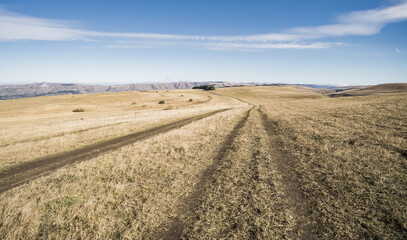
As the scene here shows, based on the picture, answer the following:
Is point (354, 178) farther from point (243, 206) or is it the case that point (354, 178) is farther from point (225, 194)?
point (225, 194)

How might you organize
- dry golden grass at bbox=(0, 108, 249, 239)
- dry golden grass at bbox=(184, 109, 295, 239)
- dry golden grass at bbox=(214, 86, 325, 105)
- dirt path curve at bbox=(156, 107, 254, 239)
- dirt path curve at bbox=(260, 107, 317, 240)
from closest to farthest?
dirt path curve at bbox=(260, 107, 317, 240) < dry golden grass at bbox=(184, 109, 295, 239) < dirt path curve at bbox=(156, 107, 254, 239) < dry golden grass at bbox=(0, 108, 249, 239) < dry golden grass at bbox=(214, 86, 325, 105)

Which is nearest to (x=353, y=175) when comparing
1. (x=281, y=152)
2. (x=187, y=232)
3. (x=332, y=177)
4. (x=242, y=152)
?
(x=332, y=177)

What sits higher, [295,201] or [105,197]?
[295,201]

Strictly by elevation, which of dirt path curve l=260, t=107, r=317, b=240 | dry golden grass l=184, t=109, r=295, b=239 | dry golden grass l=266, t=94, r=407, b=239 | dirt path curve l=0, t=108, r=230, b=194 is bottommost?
dirt path curve l=0, t=108, r=230, b=194

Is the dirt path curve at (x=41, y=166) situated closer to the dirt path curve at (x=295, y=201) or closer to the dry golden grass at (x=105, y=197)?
the dry golden grass at (x=105, y=197)

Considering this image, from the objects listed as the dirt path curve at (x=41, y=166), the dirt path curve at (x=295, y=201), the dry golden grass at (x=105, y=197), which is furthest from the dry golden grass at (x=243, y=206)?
the dirt path curve at (x=41, y=166)

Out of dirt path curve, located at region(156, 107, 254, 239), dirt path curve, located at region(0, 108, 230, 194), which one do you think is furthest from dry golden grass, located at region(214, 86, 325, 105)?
dirt path curve, located at region(156, 107, 254, 239)

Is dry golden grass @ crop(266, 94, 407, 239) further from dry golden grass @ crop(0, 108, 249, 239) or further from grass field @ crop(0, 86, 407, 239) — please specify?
dry golden grass @ crop(0, 108, 249, 239)

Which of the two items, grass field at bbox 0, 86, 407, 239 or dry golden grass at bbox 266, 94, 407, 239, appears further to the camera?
grass field at bbox 0, 86, 407, 239

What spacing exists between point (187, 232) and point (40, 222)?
5.02m

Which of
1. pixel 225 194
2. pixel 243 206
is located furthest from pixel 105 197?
pixel 243 206

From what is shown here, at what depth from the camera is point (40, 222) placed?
6.24 m

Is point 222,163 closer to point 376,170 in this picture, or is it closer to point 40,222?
point 376,170

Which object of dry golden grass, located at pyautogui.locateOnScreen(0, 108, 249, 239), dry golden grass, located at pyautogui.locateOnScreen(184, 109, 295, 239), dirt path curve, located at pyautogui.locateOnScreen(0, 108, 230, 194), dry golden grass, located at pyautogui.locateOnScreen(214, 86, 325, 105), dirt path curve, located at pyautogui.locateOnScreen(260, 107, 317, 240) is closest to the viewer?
dirt path curve, located at pyautogui.locateOnScreen(260, 107, 317, 240)
